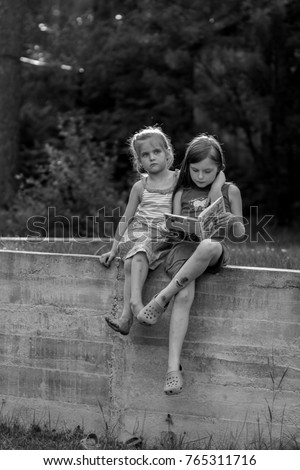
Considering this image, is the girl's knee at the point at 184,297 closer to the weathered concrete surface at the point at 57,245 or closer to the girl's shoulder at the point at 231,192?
the girl's shoulder at the point at 231,192

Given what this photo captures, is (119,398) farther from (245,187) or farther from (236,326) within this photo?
(245,187)

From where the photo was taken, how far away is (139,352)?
531 centimetres

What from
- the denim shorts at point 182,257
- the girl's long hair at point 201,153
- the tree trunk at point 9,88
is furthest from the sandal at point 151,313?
the tree trunk at point 9,88

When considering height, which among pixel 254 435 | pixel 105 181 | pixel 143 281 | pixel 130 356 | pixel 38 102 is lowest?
pixel 254 435

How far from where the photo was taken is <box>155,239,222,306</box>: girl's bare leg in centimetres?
486

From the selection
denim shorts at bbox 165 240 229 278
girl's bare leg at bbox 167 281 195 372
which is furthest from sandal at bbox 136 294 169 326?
denim shorts at bbox 165 240 229 278

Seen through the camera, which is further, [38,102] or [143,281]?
[38,102]

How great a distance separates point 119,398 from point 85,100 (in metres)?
9.06

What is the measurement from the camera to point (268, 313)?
4992mm

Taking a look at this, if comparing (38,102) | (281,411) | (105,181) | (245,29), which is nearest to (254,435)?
(281,411)

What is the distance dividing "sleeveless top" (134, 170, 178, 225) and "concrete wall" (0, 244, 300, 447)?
13.0 inches

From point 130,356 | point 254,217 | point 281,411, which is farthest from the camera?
point 254,217

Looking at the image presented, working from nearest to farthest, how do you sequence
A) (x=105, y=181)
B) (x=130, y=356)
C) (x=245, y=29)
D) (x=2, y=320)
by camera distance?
(x=130, y=356) → (x=2, y=320) → (x=105, y=181) → (x=245, y=29)

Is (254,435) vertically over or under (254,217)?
under
